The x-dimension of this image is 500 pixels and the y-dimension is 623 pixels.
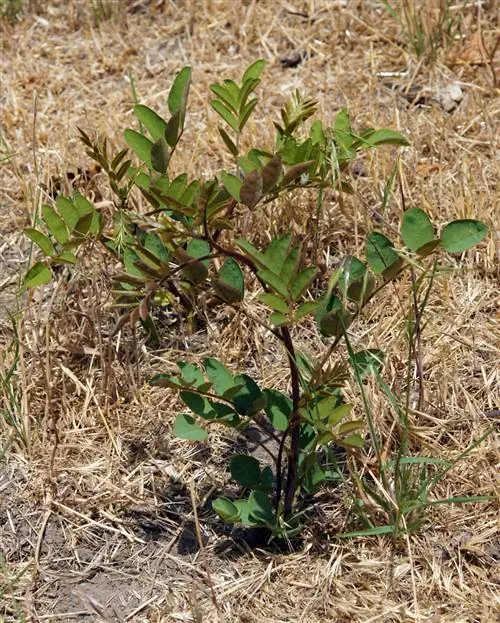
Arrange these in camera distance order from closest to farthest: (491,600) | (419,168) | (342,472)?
(491,600)
(342,472)
(419,168)

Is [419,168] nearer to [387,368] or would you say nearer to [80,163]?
[387,368]

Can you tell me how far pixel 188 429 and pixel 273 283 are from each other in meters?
0.37

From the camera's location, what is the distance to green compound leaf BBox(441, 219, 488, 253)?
1834 millimetres

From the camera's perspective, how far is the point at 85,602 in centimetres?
195

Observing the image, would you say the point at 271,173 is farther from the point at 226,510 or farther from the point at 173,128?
the point at 226,510

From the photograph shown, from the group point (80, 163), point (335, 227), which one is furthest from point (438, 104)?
point (80, 163)

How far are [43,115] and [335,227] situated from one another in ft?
3.89

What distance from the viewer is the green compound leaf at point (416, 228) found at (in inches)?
73.2

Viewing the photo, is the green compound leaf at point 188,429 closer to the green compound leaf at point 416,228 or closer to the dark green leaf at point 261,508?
the dark green leaf at point 261,508

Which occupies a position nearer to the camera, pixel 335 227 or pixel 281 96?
pixel 335 227

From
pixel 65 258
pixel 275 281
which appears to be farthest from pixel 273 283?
pixel 65 258

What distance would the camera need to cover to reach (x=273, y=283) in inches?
67.2

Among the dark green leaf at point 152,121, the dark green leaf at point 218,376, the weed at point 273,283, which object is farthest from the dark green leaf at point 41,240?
the dark green leaf at point 218,376

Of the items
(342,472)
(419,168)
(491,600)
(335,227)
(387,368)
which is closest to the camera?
(491,600)
